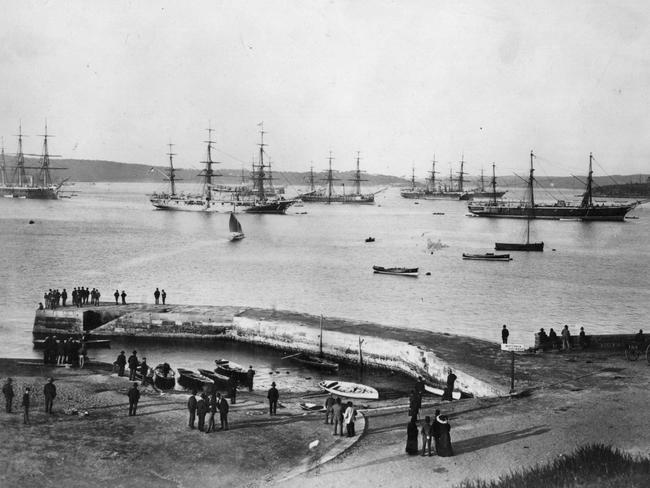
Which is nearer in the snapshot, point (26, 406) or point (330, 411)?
point (26, 406)

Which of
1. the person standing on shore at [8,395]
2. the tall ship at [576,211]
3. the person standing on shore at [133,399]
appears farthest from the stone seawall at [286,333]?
the tall ship at [576,211]

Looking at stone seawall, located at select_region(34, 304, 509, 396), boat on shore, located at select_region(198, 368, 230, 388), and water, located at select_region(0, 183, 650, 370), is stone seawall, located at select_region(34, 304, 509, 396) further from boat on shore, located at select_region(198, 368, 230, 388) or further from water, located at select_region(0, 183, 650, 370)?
boat on shore, located at select_region(198, 368, 230, 388)

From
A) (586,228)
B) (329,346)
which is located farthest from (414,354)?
(586,228)

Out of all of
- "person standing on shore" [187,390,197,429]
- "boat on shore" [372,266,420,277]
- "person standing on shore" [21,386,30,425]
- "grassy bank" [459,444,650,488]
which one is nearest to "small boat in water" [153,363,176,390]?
"person standing on shore" [21,386,30,425]

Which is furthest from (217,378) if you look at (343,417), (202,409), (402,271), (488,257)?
(488,257)

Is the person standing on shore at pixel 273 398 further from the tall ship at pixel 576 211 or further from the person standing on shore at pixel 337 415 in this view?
the tall ship at pixel 576 211

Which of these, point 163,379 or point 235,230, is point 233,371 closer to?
point 163,379
